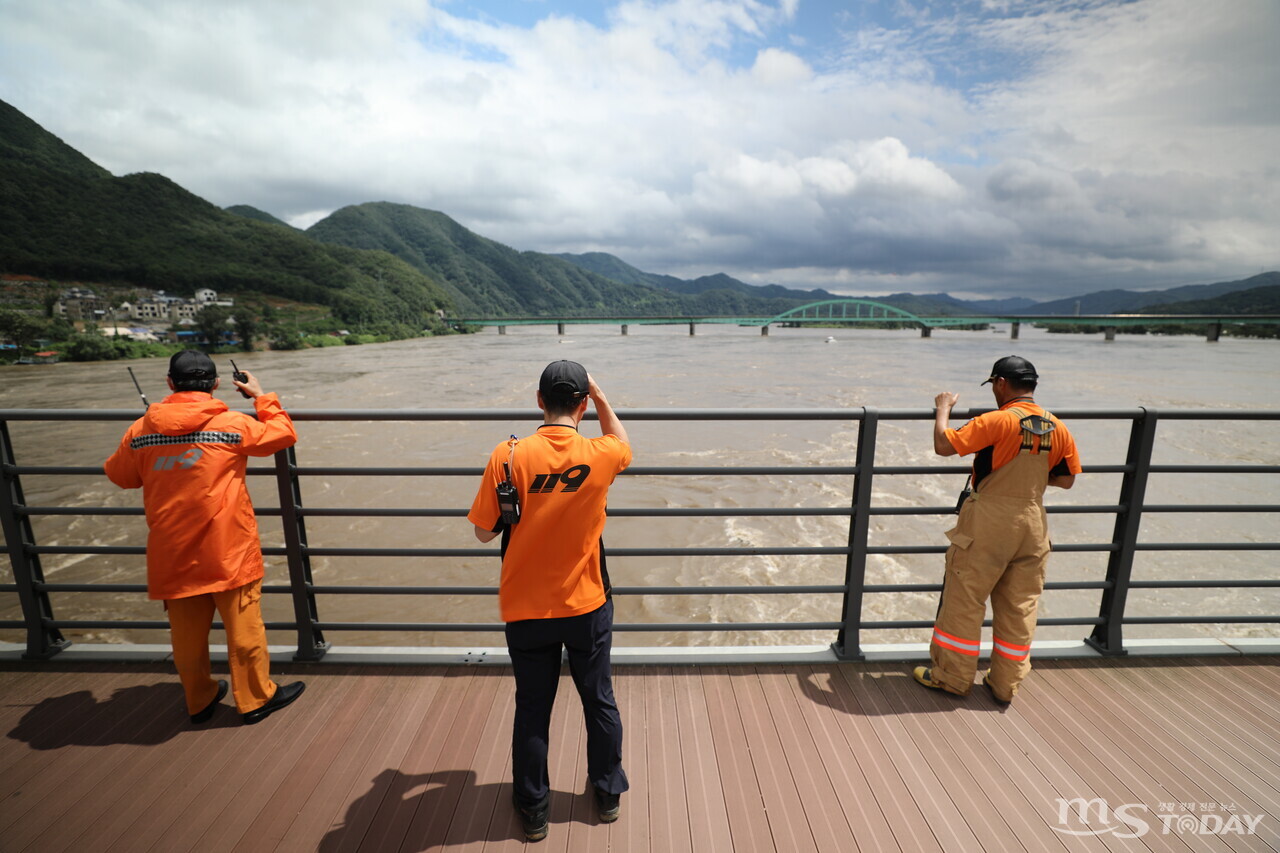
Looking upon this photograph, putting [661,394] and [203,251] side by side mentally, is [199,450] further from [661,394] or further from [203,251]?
[203,251]

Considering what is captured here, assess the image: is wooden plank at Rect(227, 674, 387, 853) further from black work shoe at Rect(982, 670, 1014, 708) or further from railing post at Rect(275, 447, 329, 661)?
black work shoe at Rect(982, 670, 1014, 708)

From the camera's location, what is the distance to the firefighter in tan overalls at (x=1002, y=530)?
2344 mm

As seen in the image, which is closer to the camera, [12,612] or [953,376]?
[12,612]

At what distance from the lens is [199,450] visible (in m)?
2.18

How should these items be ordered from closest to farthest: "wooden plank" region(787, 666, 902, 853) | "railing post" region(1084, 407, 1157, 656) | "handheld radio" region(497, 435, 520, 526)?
"handheld radio" region(497, 435, 520, 526)
"wooden plank" region(787, 666, 902, 853)
"railing post" region(1084, 407, 1157, 656)

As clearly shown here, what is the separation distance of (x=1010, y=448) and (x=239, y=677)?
3.16 m

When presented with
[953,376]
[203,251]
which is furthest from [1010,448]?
[203,251]

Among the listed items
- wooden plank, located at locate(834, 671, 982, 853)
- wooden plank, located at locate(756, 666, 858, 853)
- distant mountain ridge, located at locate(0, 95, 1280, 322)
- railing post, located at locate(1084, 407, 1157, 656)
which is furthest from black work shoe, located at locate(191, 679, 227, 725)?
distant mountain ridge, located at locate(0, 95, 1280, 322)

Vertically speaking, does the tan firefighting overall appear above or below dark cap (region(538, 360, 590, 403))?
below

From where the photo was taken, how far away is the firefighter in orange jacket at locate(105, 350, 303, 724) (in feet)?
7.16

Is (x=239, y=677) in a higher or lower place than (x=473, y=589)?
lower

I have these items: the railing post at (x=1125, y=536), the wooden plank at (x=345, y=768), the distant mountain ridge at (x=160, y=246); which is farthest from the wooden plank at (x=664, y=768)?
the distant mountain ridge at (x=160, y=246)

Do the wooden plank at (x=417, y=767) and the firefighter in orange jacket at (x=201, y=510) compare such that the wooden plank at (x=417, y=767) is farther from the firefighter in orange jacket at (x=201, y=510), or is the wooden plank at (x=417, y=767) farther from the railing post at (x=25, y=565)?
the railing post at (x=25, y=565)

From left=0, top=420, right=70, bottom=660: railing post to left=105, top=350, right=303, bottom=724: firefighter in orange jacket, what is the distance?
92 centimetres
